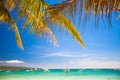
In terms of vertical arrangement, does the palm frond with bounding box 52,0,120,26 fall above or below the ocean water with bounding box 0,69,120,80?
above

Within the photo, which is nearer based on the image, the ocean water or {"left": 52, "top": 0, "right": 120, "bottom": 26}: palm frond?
{"left": 52, "top": 0, "right": 120, "bottom": 26}: palm frond

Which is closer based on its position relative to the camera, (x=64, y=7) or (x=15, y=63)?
(x=64, y=7)

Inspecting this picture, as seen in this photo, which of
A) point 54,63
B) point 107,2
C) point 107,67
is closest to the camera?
point 107,2

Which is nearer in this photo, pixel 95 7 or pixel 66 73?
pixel 95 7

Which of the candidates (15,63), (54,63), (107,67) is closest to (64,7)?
(107,67)

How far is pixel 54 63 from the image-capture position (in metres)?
3.17

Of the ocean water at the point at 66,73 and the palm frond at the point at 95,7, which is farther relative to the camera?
the ocean water at the point at 66,73

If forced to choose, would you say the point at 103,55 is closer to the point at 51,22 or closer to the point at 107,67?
the point at 107,67

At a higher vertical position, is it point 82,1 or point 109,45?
point 82,1

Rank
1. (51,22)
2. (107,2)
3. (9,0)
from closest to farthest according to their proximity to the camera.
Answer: (107,2) < (51,22) < (9,0)

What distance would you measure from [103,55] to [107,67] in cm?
16

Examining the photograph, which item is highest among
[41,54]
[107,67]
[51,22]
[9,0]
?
[9,0]

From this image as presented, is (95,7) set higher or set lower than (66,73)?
higher

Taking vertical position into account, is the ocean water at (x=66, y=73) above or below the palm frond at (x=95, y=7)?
below
